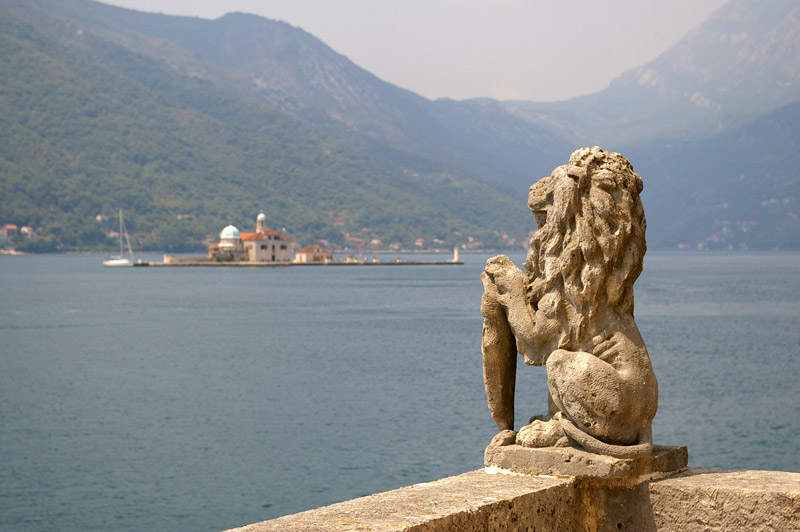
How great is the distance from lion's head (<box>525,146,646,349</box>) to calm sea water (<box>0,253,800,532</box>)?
14.2m

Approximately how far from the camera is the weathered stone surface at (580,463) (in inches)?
221

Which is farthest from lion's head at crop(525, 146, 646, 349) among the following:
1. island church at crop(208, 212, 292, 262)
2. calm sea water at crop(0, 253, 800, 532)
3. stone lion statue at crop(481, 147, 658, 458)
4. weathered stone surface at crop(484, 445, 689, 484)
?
island church at crop(208, 212, 292, 262)

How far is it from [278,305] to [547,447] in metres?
76.9

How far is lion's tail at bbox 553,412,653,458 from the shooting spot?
568cm

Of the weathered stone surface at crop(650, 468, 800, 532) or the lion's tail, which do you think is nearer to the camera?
the weathered stone surface at crop(650, 468, 800, 532)

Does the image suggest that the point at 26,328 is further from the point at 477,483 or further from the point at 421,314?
the point at 477,483

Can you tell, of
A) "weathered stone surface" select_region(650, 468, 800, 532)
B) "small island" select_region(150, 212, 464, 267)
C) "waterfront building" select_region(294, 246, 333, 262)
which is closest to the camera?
"weathered stone surface" select_region(650, 468, 800, 532)

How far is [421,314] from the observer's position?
70250 mm

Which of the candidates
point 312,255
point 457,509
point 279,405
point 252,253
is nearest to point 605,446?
point 457,509

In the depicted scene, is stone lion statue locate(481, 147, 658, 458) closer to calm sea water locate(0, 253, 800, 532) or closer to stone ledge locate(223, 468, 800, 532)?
stone ledge locate(223, 468, 800, 532)

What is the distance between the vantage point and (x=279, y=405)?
32656mm

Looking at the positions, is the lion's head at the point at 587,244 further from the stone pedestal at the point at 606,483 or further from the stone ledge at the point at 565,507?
the stone ledge at the point at 565,507

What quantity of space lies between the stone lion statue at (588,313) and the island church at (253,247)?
560 ft

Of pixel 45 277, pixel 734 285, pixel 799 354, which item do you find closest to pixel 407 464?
pixel 799 354
